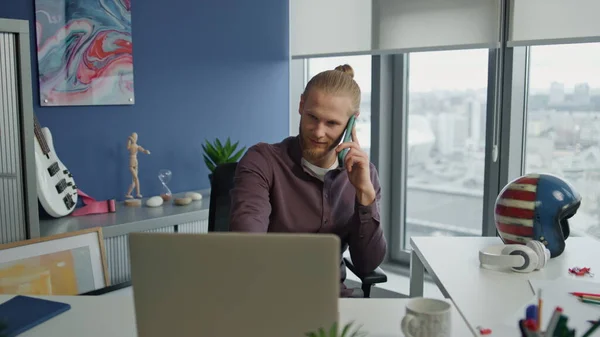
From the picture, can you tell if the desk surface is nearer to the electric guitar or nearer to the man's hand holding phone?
the electric guitar

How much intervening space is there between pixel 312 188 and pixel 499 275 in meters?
0.63

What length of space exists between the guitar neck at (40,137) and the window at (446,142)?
194 centimetres

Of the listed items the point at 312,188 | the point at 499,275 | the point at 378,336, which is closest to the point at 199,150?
the point at 312,188

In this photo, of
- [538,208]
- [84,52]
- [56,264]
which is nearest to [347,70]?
[538,208]

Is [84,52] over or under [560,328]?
over

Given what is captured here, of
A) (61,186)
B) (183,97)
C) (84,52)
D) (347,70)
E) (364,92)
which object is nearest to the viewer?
(347,70)

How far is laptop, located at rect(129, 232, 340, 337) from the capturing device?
991 millimetres

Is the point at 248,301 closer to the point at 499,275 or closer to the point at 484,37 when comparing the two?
the point at 499,275

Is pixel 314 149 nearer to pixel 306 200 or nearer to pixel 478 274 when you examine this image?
pixel 306 200

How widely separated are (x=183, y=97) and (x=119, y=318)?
211 cm

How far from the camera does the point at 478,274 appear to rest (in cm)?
175

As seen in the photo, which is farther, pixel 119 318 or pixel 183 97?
pixel 183 97

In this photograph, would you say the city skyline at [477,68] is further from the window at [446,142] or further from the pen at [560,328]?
the pen at [560,328]

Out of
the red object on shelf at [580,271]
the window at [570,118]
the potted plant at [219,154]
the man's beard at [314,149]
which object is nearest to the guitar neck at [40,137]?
the potted plant at [219,154]
